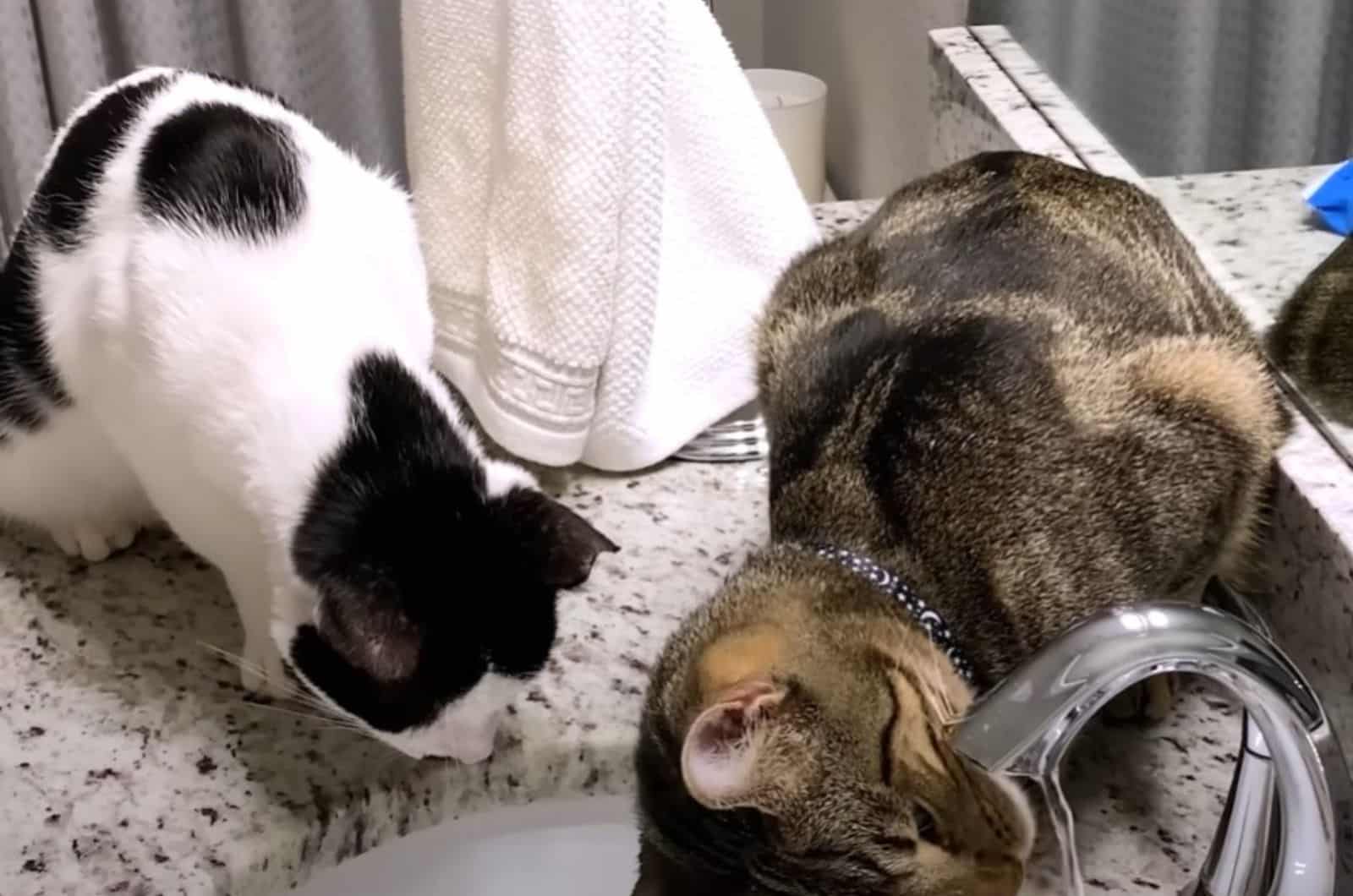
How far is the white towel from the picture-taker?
0.98 m

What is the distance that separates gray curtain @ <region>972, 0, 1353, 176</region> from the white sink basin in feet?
1.98

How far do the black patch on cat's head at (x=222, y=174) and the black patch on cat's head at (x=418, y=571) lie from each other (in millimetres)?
160

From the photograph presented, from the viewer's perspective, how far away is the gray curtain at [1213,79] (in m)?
1.03

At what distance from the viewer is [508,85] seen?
0.99m

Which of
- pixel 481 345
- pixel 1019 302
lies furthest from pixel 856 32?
pixel 1019 302

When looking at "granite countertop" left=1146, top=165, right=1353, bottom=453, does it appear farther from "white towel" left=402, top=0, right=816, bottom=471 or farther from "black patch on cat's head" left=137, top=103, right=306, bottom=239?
"black patch on cat's head" left=137, top=103, right=306, bottom=239

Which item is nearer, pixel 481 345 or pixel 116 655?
pixel 116 655

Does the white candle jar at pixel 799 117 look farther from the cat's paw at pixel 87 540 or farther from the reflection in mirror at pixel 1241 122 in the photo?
the cat's paw at pixel 87 540

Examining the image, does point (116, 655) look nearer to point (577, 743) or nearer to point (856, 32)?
point (577, 743)

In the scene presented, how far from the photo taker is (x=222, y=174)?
948 mm

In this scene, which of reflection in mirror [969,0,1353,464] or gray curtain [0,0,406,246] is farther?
gray curtain [0,0,406,246]

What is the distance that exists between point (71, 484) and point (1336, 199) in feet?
2.86

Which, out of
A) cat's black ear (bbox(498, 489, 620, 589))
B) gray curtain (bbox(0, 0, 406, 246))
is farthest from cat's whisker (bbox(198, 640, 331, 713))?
gray curtain (bbox(0, 0, 406, 246))

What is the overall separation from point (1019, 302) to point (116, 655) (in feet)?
1.93
